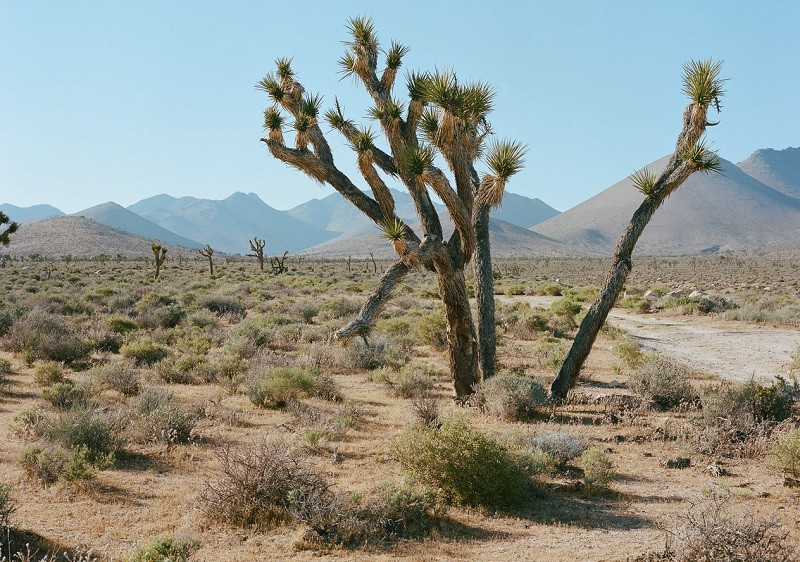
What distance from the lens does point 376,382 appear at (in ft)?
40.0

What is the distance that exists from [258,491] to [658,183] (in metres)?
7.56

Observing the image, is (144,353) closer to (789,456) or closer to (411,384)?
(411,384)

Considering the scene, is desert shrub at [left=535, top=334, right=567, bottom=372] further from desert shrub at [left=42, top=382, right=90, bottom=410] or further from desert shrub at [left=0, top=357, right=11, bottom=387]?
desert shrub at [left=0, top=357, right=11, bottom=387]

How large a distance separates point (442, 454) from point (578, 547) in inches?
63.1

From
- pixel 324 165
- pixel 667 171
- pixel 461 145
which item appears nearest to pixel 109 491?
pixel 324 165

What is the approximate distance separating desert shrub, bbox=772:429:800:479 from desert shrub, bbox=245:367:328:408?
6.87 meters

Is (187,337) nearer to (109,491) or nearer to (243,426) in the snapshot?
(243,426)

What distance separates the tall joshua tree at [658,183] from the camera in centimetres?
923

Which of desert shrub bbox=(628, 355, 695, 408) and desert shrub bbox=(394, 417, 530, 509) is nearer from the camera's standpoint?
desert shrub bbox=(394, 417, 530, 509)

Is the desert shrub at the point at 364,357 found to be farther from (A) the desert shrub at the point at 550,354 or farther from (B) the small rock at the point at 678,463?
(B) the small rock at the point at 678,463

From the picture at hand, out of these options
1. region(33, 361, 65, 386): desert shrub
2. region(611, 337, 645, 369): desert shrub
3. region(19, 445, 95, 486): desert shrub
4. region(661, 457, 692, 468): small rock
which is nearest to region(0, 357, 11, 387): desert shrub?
region(33, 361, 65, 386): desert shrub

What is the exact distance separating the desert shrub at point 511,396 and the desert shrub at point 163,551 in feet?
18.8

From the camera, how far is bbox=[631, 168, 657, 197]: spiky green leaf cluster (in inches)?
378

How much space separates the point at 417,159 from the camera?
8.79m
